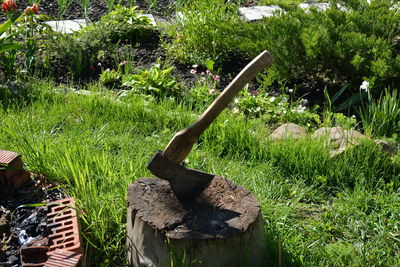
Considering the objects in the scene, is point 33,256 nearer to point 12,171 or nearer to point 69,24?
point 12,171

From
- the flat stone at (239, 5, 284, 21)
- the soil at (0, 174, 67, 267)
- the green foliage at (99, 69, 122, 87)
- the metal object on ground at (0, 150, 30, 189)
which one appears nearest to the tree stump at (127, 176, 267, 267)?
the soil at (0, 174, 67, 267)

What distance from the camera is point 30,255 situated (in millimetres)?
2533

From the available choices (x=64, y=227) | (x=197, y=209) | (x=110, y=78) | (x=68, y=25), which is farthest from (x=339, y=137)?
(x=68, y=25)

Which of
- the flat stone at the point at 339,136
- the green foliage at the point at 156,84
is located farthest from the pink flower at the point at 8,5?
the flat stone at the point at 339,136

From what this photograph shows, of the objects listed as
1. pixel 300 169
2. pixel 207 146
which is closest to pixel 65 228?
pixel 207 146

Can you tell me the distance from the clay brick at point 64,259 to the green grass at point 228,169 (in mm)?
259

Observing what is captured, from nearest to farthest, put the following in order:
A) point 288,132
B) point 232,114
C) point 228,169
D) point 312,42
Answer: point 228,169
point 288,132
point 232,114
point 312,42

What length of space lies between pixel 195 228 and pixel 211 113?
0.53 metres

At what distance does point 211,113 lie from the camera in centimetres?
241

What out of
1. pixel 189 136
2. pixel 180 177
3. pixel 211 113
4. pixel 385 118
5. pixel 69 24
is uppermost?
pixel 211 113

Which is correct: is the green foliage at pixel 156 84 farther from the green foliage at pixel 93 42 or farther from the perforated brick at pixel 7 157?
the perforated brick at pixel 7 157

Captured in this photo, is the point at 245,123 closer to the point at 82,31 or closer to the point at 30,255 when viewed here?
the point at 30,255

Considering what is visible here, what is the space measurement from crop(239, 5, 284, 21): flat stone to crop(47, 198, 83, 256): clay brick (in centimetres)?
436

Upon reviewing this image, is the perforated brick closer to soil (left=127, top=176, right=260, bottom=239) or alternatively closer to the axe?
soil (left=127, top=176, right=260, bottom=239)
